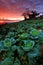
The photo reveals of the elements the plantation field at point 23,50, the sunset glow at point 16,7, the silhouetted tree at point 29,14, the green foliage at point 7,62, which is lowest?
the green foliage at point 7,62

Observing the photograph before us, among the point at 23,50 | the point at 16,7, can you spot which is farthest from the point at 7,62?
the point at 16,7

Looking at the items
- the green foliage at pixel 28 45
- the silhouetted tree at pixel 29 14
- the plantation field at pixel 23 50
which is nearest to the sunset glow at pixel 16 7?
the silhouetted tree at pixel 29 14

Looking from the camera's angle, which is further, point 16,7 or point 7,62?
point 16,7

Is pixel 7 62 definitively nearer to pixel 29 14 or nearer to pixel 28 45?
pixel 28 45

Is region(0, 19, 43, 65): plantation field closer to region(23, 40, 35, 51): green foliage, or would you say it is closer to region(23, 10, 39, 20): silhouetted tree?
region(23, 40, 35, 51): green foliage

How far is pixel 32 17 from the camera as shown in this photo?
76.5 inches

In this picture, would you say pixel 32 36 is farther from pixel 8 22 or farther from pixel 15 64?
pixel 8 22

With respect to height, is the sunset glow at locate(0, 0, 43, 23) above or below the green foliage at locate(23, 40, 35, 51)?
above

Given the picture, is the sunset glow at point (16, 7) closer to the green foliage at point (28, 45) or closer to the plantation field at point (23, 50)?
the plantation field at point (23, 50)

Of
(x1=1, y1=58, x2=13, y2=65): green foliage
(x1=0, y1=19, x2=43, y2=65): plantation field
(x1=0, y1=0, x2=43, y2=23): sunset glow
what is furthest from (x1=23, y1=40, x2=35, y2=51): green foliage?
(x1=0, y1=0, x2=43, y2=23): sunset glow

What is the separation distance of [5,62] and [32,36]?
11.4 inches

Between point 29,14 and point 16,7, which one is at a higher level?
point 16,7

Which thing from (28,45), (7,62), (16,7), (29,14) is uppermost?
(16,7)

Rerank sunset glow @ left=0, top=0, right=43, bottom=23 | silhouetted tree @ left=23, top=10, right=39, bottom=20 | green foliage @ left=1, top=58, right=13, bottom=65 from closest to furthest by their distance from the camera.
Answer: green foliage @ left=1, top=58, right=13, bottom=65, sunset glow @ left=0, top=0, right=43, bottom=23, silhouetted tree @ left=23, top=10, right=39, bottom=20
